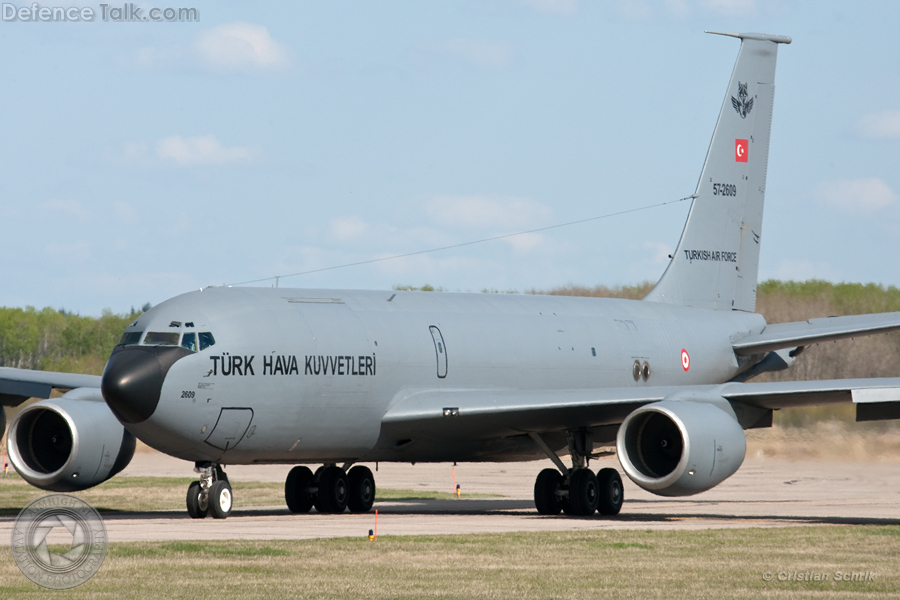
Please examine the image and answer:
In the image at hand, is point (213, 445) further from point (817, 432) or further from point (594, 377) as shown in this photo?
point (817, 432)

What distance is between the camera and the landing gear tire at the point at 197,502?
20297 mm

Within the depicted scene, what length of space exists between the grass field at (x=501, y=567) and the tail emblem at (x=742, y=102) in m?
15.3

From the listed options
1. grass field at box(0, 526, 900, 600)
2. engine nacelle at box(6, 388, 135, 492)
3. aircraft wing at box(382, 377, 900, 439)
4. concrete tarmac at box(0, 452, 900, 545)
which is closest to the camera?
grass field at box(0, 526, 900, 600)

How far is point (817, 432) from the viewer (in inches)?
1356

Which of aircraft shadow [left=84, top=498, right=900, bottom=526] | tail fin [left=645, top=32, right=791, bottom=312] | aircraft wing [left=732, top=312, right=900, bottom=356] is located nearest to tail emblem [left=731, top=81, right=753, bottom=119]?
tail fin [left=645, top=32, right=791, bottom=312]

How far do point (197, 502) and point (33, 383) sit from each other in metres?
4.87

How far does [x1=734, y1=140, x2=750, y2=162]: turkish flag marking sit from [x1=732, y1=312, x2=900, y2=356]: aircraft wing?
160 inches

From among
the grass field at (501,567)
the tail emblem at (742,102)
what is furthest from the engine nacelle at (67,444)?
the tail emblem at (742,102)

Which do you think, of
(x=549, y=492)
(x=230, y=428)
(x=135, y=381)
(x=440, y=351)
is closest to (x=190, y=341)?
(x=135, y=381)

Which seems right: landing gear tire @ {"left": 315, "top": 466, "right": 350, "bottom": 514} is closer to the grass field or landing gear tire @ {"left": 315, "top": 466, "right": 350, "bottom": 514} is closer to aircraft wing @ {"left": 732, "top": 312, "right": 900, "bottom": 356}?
the grass field

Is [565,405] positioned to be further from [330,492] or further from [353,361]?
[330,492]

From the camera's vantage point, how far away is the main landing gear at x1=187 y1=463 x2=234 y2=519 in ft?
66.4

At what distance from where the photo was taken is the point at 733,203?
31047 millimetres

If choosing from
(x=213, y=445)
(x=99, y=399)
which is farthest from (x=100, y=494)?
(x=213, y=445)
